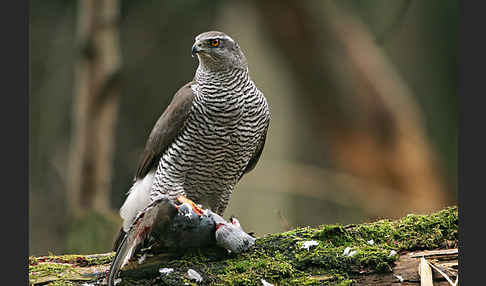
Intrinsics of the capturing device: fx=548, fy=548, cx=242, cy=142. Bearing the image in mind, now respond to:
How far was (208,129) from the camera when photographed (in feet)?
12.4

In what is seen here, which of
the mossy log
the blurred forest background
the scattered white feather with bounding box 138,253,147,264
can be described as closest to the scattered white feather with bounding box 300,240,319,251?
the mossy log

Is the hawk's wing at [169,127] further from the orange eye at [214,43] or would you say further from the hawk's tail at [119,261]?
the hawk's tail at [119,261]

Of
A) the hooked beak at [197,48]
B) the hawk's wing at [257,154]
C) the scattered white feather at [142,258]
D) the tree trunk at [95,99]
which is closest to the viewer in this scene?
the scattered white feather at [142,258]

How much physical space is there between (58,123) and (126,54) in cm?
204

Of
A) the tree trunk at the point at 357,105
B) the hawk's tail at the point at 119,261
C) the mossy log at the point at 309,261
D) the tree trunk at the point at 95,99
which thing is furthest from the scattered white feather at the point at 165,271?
the tree trunk at the point at 357,105

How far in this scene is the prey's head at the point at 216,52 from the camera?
12.2 feet

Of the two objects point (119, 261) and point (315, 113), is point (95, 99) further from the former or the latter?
point (119, 261)

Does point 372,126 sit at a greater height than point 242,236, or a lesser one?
greater

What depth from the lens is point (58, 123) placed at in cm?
Result: 1136

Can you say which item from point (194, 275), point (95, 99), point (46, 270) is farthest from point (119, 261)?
point (95, 99)

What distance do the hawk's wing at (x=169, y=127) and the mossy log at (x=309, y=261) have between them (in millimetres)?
1072

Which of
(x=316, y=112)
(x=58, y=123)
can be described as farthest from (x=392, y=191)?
(x=58, y=123)

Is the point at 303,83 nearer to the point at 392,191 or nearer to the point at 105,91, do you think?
the point at 392,191

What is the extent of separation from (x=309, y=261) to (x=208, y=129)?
131cm
